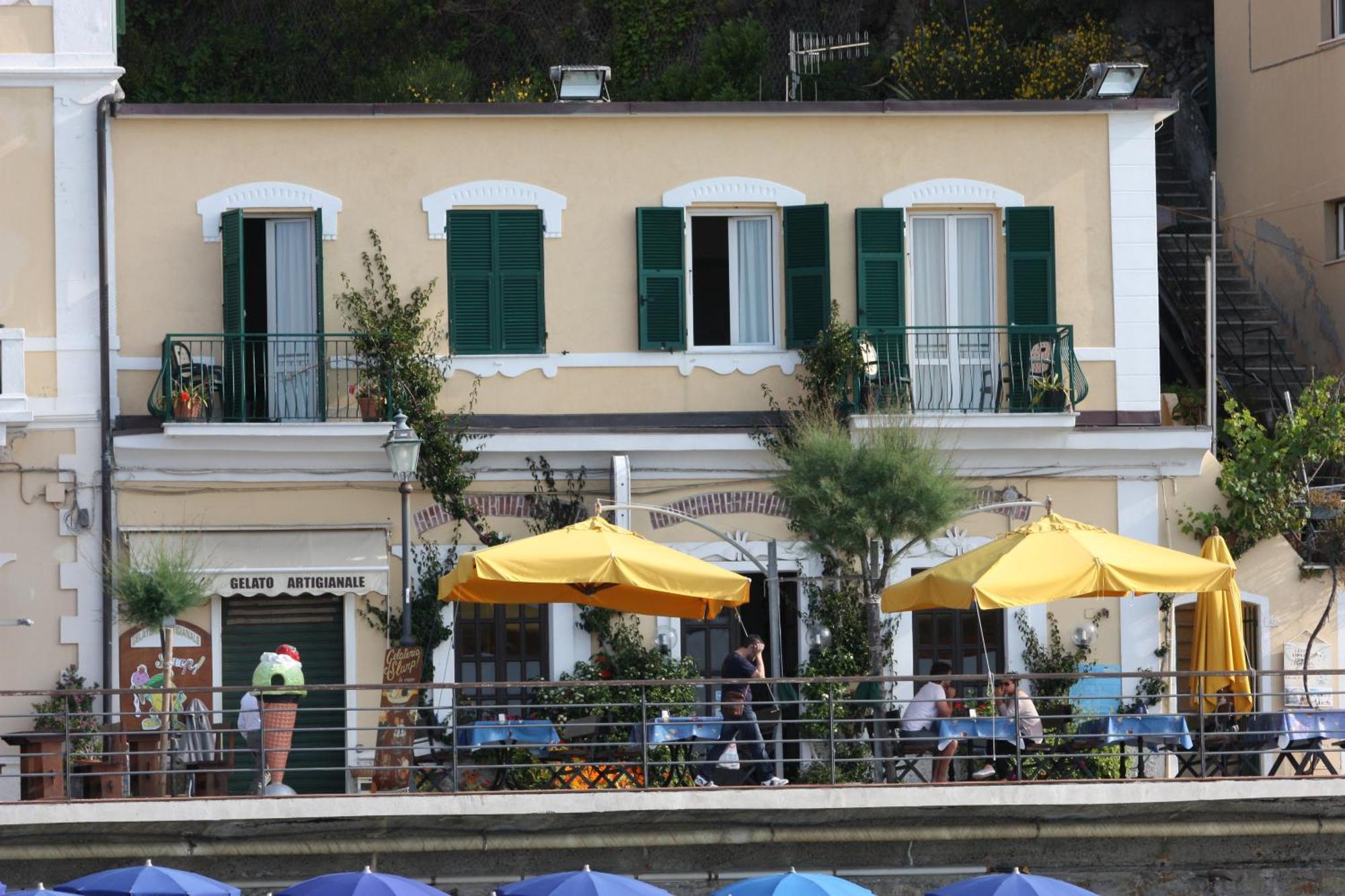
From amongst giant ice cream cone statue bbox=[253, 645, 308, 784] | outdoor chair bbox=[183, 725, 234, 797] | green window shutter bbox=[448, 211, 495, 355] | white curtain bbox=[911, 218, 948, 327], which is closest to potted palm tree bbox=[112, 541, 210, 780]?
outdoor chair bbox=[183, 725, 234, 797]

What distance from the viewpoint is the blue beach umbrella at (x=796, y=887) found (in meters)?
16.2

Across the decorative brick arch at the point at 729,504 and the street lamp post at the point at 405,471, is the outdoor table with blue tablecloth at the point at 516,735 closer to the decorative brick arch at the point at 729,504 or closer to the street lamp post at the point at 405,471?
the street lamp post at the point at 405,471

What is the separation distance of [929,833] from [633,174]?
7485 millimetres

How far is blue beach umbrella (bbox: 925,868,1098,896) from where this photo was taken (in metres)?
16.2

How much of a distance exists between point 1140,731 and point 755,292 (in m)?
6.04

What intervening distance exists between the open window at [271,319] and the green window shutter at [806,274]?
4.60 metres

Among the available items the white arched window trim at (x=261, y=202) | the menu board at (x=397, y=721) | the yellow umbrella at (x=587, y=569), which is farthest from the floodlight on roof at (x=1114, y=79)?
the menu board at (x=397, y=721)

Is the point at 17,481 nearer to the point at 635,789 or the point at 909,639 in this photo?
the point at 635,789

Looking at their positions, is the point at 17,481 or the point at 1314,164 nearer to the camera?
the point at 17,481

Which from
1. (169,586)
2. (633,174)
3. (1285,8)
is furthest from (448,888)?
(1285,8)

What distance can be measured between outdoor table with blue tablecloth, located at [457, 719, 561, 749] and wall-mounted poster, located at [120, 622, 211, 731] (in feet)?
11.2

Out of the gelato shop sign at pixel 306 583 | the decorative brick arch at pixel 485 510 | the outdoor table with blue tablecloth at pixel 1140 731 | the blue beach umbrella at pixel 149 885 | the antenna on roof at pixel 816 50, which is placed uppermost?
the antenna on roof at pixel 816 50

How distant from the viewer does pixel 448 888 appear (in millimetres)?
19000

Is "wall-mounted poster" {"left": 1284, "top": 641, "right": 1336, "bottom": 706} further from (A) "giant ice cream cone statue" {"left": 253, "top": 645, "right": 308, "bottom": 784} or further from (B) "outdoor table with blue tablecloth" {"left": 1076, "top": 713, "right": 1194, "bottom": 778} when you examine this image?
(A) "giant ice cream cone statue" {"left": 253, "top": 645, "right": 308, "bottom": 784}
